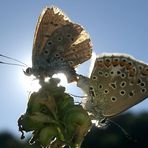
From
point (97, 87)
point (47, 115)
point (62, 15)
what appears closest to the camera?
point (47, 115)

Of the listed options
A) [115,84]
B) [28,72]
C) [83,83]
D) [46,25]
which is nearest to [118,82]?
[115,84]

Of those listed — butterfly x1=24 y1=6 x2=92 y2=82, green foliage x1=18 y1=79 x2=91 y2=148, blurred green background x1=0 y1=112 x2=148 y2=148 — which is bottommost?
blurred green background x1=0 y1=112 x2=148 y2=148

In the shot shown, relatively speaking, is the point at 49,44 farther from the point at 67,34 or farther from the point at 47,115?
the point at 47,115

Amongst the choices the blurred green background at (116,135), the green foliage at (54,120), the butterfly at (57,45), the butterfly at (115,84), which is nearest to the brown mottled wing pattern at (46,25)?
the butterfly at (57,45)

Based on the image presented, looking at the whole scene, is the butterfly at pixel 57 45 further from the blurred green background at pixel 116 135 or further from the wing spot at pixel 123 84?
the blurred green background at pixel 116 135

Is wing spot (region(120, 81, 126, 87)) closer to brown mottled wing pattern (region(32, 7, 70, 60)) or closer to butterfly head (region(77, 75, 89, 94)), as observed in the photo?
butterfly head (region(77, 75, 89, 94))

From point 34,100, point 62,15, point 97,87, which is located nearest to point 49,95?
point 34,100

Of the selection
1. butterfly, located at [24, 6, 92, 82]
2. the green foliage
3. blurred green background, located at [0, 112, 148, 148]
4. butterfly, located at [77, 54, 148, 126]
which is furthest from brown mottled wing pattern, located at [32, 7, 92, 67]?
blurred green background, located at [0, 112, 148, 148]
